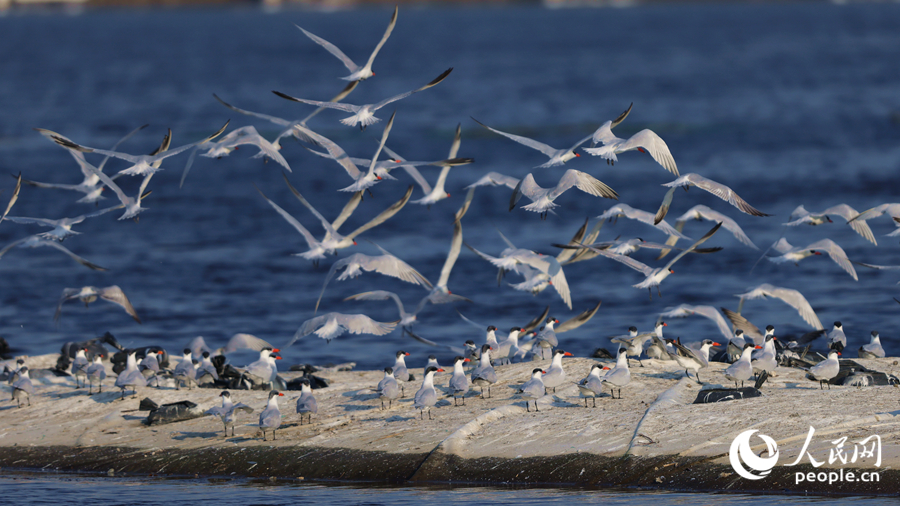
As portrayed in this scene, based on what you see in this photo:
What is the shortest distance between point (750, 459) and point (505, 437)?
3.18 metres

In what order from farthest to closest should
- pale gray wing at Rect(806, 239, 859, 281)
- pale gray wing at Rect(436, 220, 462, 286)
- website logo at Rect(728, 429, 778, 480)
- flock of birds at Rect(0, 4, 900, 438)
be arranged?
pale gray wing at Rect(436, 220, 462, 286) < pale gray wing at Rect(806, 239, 859, 281) < flock of birds at Rect(0, 4, 900, 438) < website logo at Rect(728, 429, 778, 480)

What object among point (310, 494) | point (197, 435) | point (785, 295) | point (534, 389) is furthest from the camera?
point (785, 295)

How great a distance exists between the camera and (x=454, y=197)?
45.4 metres

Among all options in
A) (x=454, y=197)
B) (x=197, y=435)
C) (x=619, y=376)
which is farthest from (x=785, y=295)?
(x=454, y=197)

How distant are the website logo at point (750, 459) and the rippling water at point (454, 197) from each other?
8866 millimetres

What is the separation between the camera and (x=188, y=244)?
37.7 m

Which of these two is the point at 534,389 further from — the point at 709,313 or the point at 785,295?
the point at 785,295

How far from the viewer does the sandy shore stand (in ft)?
48.5

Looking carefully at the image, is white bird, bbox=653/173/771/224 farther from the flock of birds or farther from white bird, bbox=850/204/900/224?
white bird, bbox=850/204/900/224

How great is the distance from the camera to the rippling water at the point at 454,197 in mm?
27469

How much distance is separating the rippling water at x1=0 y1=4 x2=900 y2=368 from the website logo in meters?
8.87

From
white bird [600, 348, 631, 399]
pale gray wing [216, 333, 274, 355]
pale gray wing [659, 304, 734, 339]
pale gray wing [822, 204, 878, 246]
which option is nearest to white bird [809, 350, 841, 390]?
white bird [600, 348, 631, 399]

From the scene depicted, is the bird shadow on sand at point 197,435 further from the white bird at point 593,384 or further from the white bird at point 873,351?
the white bird at point 873,351

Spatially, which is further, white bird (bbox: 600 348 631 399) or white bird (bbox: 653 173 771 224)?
white bird (bbox: 653 173 771 224)
